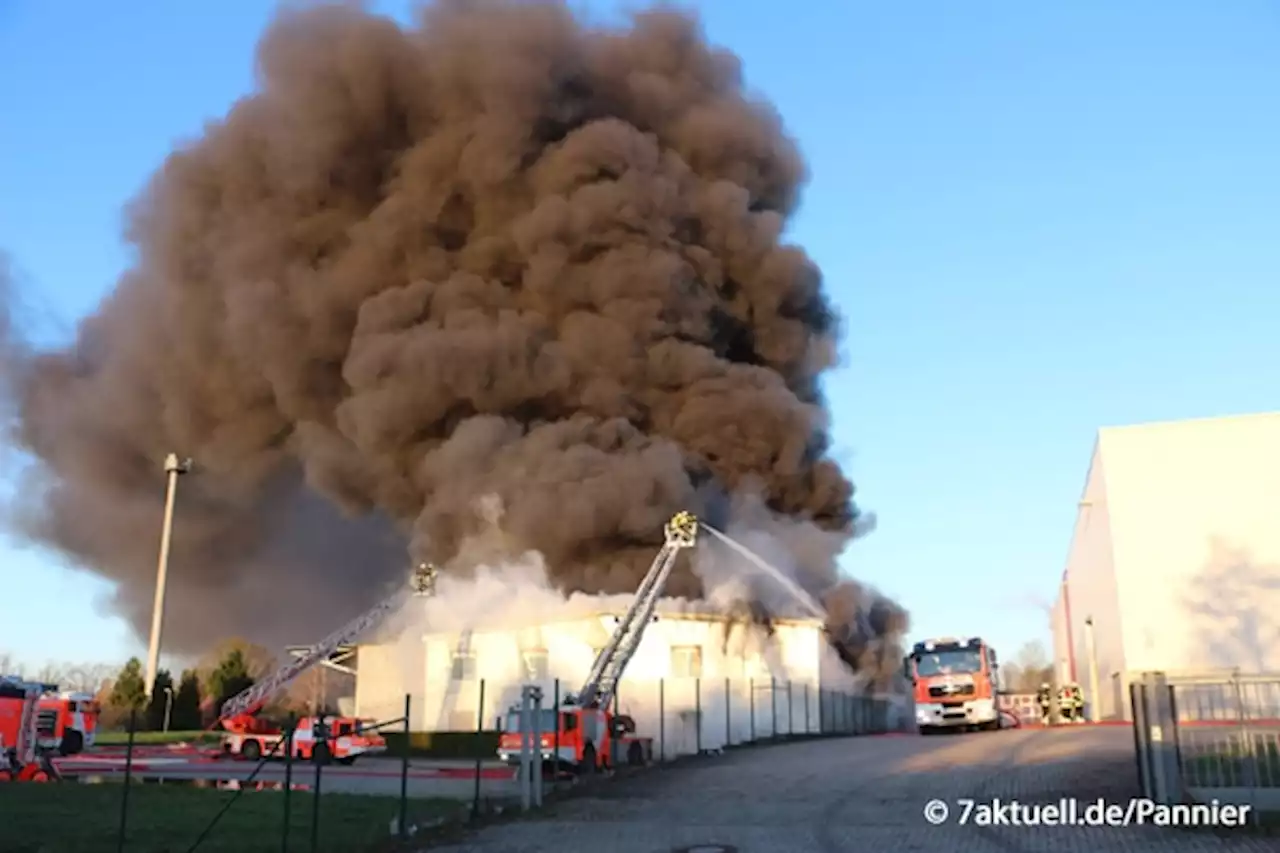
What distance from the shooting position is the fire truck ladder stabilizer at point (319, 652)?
26.2 metres

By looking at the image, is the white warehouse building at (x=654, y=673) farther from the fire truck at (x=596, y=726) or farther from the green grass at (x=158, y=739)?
the green grass at (x=158, y=739)

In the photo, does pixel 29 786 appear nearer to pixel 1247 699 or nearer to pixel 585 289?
pixel 1247 699

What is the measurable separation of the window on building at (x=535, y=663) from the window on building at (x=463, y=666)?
1.54 meters

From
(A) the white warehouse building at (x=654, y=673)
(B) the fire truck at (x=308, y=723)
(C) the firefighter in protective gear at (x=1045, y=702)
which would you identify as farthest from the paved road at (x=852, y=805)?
(C) the firefighter in protective gear at (x=1045, y=702)

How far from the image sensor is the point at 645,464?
94.5 feet

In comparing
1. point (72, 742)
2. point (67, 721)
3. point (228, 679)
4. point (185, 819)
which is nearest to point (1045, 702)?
point (72, 742)

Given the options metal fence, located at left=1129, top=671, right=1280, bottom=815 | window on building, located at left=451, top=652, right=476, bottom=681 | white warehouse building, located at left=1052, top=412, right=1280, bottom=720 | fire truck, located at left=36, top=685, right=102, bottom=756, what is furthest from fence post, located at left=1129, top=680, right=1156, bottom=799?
window on building, located at left=451, top=652, right=476, bottom=681

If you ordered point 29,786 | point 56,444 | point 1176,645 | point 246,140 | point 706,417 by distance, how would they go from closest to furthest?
1. point 29,786
2. point 1176,645
3. point 706,417
4. point 246,140
5. point 56,444

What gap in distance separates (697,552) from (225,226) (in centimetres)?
1864

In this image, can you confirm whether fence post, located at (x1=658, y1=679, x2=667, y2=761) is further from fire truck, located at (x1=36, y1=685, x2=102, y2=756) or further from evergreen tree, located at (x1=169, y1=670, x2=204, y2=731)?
evergreen tree, located at (x1=169, y1=670, x2=204, y2=731)

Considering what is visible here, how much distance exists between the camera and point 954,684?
24188 millimetres

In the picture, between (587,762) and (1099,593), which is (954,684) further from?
(1099,593)

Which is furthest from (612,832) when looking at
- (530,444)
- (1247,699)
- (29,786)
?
(530,444)

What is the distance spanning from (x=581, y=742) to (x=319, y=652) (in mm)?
13118
